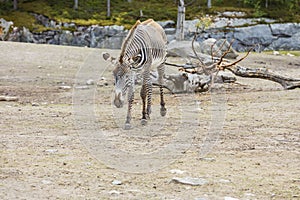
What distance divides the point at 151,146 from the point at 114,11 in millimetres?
45074

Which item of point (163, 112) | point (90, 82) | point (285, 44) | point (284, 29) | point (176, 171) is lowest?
point (285, 44)

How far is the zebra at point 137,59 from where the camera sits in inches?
373

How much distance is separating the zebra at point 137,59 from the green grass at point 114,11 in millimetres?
35471

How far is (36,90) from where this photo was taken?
15820 mm

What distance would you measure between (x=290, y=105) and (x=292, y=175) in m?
6.14

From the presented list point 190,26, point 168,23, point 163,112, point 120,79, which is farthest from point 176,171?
point 168,23

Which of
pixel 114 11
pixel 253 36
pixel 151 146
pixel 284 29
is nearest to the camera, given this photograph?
pixel 151 146

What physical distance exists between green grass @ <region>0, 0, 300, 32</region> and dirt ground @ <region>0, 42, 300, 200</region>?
109 feet

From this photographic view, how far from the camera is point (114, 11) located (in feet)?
172

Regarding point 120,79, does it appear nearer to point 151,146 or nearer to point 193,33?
point 151,146

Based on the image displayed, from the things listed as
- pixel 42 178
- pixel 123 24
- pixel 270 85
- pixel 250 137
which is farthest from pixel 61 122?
pixel 123 24

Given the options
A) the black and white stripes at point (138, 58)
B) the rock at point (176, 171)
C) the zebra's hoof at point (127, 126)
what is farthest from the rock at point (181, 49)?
the rock at point (176, 171)

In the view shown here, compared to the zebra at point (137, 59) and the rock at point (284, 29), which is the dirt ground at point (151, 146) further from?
the rock at point (284, 29)

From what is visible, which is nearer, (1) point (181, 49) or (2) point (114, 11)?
(1) point (181, 49)
